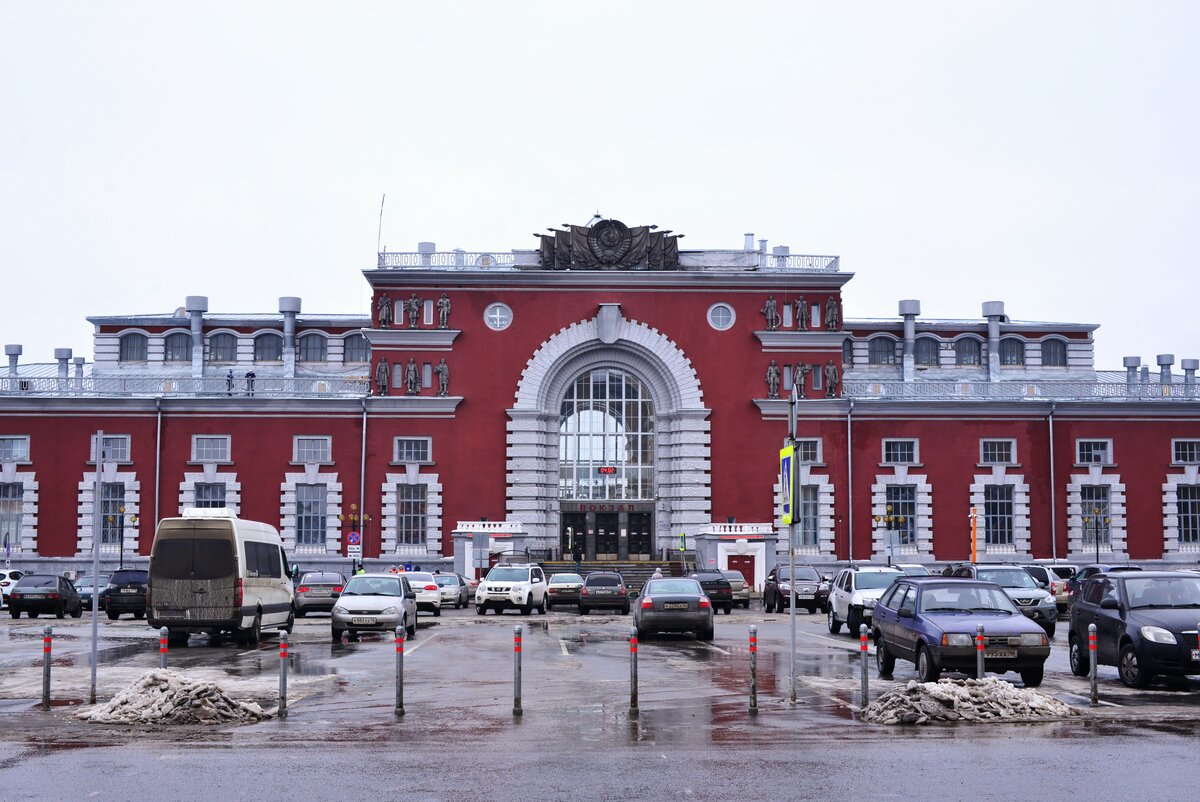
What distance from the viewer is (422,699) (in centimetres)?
1944

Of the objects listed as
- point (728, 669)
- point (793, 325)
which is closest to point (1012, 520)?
point (793, 325)

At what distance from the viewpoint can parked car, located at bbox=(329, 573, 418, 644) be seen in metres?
31.0

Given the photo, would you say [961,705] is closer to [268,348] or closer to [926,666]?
[926,666]

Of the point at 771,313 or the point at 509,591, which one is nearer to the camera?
the point at 509,591

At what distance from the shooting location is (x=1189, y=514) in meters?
61.6

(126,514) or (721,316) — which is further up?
(721,316)

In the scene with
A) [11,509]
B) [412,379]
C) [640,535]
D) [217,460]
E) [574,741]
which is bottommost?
[574,741]

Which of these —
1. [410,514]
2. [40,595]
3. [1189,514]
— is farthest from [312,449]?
[1189,514]

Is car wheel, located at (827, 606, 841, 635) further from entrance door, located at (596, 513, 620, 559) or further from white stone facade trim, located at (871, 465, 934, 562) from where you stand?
entrance door, located at (596, 513, 620, 559)

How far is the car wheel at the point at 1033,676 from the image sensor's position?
66.3 ft

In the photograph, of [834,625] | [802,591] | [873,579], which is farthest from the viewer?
[802,591]

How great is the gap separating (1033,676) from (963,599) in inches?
64.0

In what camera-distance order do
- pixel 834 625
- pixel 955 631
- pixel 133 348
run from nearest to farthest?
pixel 955 631 → pixel 834 625 → pixel 133 348

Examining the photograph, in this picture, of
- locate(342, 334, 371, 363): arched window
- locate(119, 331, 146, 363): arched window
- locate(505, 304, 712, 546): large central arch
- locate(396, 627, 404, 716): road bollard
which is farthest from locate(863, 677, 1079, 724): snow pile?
locate(119, 331, 146, 363): arched window
